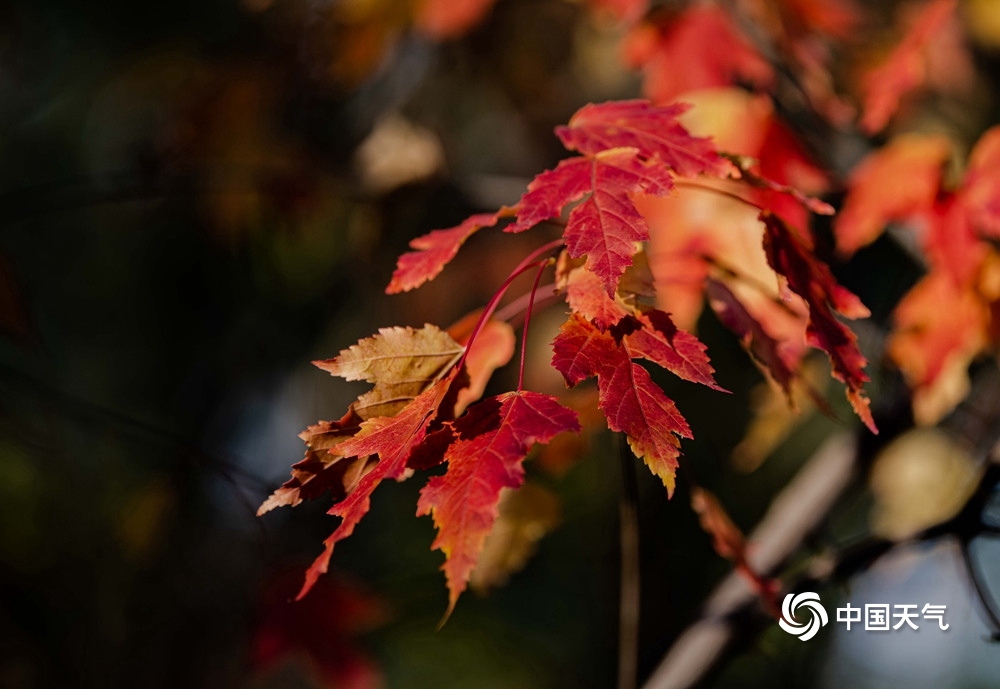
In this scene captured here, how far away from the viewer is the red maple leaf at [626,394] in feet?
1.44

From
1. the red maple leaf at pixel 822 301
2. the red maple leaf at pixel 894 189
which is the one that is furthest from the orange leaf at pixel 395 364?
the red maple leaf at pixel 894 189

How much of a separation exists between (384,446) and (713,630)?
0.48 m

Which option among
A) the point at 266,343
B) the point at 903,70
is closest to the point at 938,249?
the point at 903,70

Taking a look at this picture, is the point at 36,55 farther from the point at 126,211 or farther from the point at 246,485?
the point at 246,485

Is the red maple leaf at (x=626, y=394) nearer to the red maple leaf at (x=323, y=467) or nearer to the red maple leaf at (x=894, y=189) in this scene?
the red maple leaf at (x=323, y=467)

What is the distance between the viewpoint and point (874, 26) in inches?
85.4

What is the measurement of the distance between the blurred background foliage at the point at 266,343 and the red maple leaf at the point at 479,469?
37 cm

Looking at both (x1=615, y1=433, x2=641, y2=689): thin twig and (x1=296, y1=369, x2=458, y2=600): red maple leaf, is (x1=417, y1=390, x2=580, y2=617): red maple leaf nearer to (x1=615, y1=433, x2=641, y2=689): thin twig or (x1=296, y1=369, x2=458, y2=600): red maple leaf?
(x1=296, y1=369, x2=458, y2=600): red maple leaf

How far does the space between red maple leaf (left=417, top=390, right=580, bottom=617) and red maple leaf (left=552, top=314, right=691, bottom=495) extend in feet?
0.08

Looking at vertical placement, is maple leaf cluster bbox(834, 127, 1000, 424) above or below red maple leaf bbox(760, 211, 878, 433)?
below

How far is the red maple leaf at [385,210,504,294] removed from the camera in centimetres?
53

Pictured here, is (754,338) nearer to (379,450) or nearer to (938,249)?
(379,450)

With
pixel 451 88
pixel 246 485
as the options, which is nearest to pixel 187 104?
pixel 451 88
